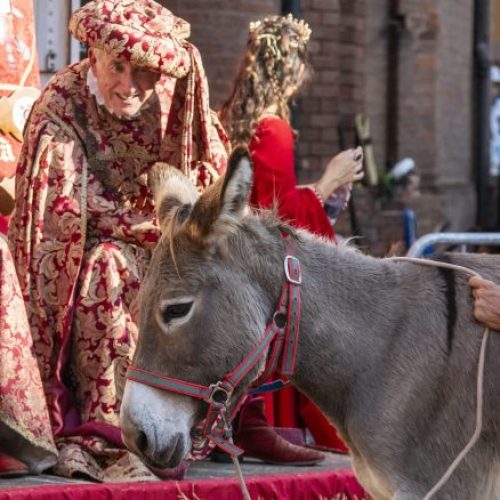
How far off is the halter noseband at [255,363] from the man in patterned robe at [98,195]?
1.81 metres

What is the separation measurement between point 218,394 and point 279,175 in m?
2.77

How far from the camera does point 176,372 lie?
4.35m

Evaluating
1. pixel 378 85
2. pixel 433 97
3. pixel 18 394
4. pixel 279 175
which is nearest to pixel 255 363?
pixel 18 394

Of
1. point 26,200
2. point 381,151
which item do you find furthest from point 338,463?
point 381,151

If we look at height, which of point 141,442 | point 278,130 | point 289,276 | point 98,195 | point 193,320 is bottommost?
point 141,442

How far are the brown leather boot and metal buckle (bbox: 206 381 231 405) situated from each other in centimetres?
226

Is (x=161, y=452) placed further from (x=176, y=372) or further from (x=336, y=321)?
(x=336, y=321)

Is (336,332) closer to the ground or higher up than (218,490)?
higher up

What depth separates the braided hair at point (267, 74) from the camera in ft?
23.0

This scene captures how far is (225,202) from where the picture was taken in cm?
427

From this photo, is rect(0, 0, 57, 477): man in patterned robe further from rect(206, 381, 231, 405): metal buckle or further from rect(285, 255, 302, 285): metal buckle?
rect(285, 255, 302, 285): metal buckle

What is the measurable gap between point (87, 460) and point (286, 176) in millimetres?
1730

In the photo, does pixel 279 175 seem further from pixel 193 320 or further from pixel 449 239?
pixel 193 320

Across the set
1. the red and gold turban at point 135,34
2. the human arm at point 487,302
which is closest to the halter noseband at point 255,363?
the human arm at point 487,302
